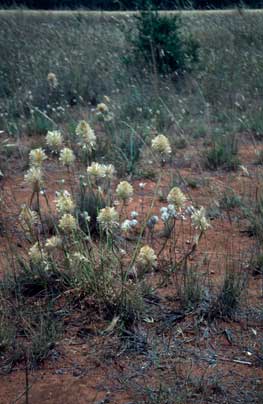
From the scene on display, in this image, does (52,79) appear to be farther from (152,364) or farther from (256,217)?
(152,364)

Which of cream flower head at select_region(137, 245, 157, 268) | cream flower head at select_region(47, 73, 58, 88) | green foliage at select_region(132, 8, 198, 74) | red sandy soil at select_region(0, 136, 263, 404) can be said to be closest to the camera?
red sandy soil at select_region(0, 136, 263, 404)

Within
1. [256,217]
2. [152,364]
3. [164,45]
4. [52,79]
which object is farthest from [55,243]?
[164,45]

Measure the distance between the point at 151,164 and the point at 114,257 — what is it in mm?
2671

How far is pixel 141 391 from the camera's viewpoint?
2816 millimetres

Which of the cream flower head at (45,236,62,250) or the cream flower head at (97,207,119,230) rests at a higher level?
the cream flower head at (97,207,119,230)

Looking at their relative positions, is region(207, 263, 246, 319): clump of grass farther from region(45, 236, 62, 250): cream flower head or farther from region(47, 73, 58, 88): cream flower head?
region(47, 73, 58, 88): cream flower head

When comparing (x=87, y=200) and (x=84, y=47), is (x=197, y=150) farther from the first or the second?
(x=84, y=47)

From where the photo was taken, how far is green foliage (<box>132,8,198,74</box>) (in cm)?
921

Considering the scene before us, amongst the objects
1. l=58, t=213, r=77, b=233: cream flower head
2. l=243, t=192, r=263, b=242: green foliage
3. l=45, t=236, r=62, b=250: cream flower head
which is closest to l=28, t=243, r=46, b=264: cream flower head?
l=45, t=236, r=62, b=250: cream flower head

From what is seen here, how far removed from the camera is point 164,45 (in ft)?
30.6

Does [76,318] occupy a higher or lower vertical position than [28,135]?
higher

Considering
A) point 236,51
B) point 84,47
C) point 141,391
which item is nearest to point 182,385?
point 141,391

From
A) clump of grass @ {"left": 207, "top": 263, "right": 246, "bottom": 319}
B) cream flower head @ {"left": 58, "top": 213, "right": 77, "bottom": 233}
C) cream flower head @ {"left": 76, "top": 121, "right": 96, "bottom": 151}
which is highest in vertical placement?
cream flower head @ {"left": 76, "top": 121, "right": 96, "bottom": 151}

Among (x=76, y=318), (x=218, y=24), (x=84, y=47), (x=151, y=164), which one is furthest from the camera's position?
(x=218, y=24)
